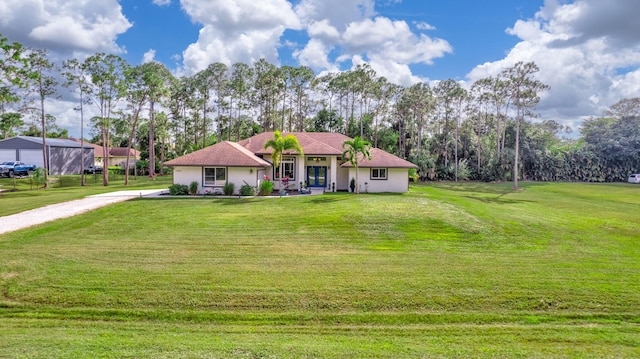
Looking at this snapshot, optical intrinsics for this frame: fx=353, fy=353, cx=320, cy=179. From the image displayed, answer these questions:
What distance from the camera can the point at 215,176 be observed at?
24953mm

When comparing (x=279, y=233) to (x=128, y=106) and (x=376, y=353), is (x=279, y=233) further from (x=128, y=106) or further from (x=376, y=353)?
(x=128, y=106)

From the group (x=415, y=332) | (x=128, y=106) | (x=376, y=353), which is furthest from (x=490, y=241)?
(x=128, y=106)

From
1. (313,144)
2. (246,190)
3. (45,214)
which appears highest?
(313,144)

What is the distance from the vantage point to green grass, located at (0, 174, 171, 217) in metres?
19.5

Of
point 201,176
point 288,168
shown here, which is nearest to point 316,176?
point 288,168

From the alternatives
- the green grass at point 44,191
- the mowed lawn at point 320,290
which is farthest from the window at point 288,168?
the mowed lawn at point 320,290

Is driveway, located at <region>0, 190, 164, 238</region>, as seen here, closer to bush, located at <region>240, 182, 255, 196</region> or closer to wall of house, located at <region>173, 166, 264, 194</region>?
wall of house, located at <region>173, 166, 264, 194</region>

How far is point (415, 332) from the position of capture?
Answer: 6.55 meters

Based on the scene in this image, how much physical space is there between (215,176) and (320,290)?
18.6 m

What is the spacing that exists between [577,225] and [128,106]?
43.0 m

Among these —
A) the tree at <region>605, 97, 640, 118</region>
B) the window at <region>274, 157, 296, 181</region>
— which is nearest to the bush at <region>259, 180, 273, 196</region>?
the window at <region>274, 157, 296, 181</region>

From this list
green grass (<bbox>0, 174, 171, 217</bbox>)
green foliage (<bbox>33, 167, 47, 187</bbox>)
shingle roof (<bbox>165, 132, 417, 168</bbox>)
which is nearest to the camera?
green grass (<bbox>0, 174, 171, 217</bbox>)

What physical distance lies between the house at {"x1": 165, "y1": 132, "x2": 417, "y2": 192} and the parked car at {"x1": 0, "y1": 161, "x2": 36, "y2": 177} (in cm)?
2774

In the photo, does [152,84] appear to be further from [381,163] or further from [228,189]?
[381,163]
